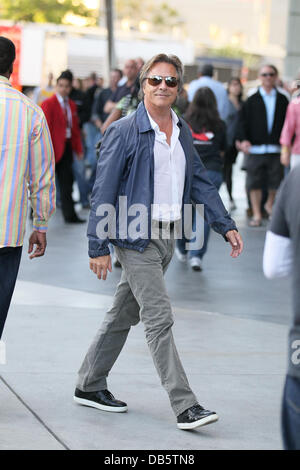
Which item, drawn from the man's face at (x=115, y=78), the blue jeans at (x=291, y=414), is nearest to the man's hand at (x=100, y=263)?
the blue jeans at (x=291, y=414)

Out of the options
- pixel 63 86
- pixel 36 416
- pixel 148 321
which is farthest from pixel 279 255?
pixel 63 86

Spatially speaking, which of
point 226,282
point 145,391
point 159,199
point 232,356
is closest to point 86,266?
point 226,282

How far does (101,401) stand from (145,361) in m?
1.05

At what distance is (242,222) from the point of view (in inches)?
548

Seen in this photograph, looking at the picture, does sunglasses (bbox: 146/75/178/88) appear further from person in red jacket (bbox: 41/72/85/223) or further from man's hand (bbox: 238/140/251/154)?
man's hand (bbox: 238/140/251/154)

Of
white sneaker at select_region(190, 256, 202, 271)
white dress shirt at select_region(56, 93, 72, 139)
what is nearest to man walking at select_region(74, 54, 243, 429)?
white sneaker at select_region(190, 256, 202, 271)

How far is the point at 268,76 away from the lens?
13242 mm

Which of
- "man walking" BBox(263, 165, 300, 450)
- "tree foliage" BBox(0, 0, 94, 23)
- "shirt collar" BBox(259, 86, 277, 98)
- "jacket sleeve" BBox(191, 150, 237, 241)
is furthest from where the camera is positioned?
"tree foliage" BBox(0, 0, 94, 23)

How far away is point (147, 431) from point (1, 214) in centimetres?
132

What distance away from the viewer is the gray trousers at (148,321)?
4.92 m

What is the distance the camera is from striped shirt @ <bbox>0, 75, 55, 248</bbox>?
4.97 meters

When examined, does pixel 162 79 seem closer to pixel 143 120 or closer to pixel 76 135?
pixel 143 120

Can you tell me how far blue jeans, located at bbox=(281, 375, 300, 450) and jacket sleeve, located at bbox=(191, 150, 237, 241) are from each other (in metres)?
1.88

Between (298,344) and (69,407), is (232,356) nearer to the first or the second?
(69,407)
